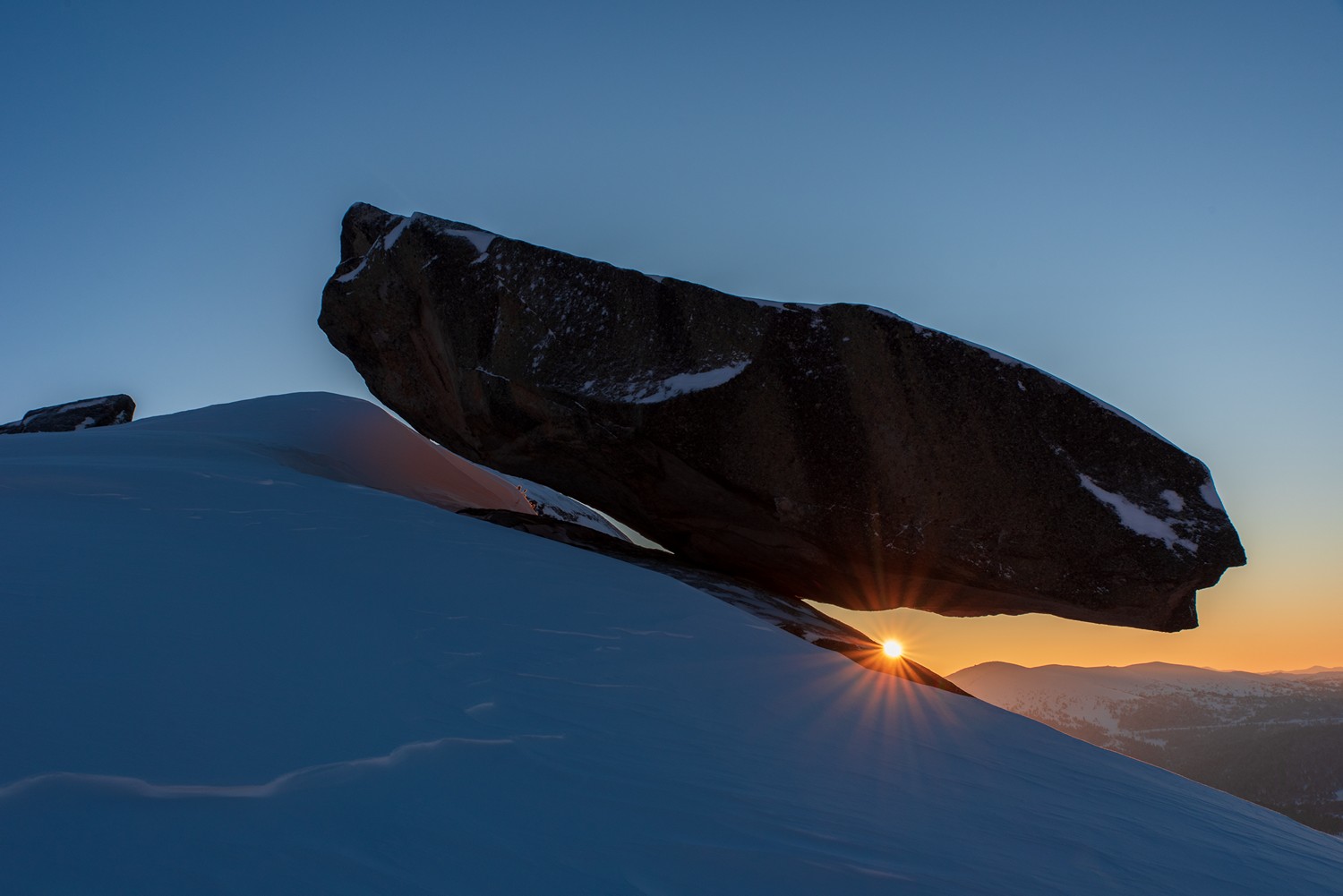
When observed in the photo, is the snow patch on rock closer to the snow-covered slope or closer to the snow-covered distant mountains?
the snow-covered slope

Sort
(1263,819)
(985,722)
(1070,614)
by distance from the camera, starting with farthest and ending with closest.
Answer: (1070,614) < (985,722) < (1263,819)

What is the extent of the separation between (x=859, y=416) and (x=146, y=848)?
5.31 metres

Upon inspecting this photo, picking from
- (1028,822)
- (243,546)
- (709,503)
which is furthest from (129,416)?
(1028,822)

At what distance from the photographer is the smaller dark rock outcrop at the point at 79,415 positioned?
1369 centimetres

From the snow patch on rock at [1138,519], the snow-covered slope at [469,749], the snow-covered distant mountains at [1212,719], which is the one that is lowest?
the snow-covered distant mountains at [1212,719]

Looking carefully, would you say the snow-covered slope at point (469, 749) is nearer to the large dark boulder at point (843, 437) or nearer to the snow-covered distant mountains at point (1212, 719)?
the large dark boulder at point (843, 437)

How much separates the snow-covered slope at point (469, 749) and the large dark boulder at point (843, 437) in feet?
7.25

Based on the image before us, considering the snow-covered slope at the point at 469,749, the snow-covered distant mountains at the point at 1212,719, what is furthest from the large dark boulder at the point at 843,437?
the snow-covered distant mountains at the point at 1212,719

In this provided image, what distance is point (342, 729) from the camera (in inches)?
65.4

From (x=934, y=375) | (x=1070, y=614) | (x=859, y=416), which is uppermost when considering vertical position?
(x=934, y=375)

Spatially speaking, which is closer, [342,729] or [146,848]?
[146,848]

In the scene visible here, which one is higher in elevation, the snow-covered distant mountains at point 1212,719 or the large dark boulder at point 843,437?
the large dark boulder at point 843,437

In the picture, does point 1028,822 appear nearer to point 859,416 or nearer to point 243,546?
point 243,546

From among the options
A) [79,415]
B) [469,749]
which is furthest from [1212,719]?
[469,749]
